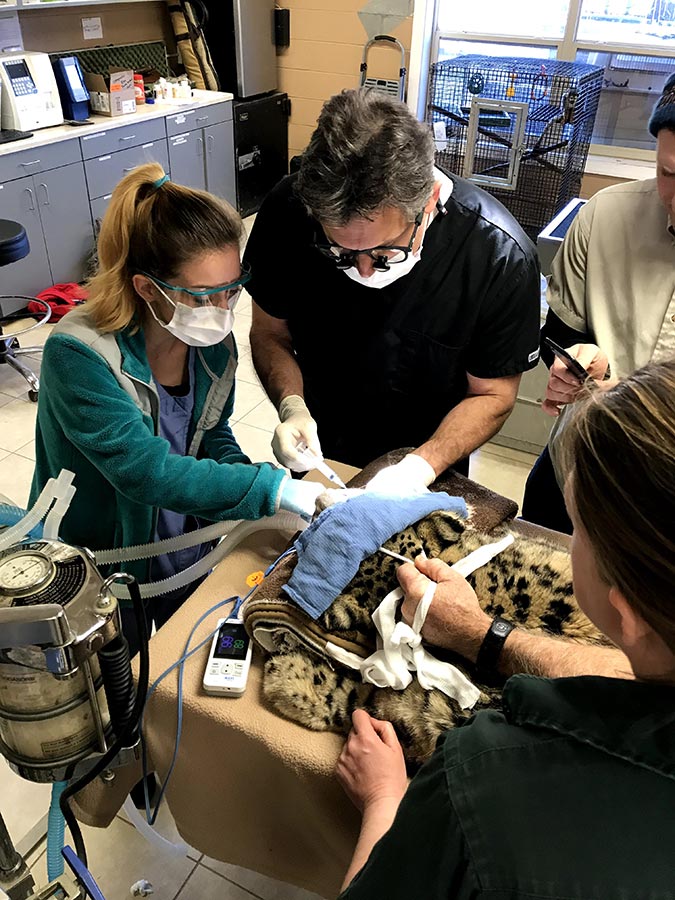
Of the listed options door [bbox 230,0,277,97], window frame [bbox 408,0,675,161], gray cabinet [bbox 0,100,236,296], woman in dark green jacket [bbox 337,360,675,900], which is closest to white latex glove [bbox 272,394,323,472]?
woman in dark green jacket [bbox 337,360,675,900]

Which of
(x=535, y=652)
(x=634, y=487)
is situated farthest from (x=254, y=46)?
(x=634, y=487)

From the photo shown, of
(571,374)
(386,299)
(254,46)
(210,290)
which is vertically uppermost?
(254,46)

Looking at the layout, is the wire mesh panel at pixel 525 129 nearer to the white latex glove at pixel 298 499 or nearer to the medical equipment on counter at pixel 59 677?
the white latex glove at pixel 298 499

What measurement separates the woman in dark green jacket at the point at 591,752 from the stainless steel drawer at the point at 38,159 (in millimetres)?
3842

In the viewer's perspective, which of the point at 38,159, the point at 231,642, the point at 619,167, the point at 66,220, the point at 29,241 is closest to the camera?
the point at 231,642

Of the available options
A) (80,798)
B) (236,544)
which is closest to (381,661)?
(236,544)

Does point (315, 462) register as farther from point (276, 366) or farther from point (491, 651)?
point (491, 651)

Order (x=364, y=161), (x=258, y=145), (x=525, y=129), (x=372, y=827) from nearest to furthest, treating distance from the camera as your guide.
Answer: (x=372, y=827)
(x=364, y=161)
(x=525, y=129)
(x=258, y=145)

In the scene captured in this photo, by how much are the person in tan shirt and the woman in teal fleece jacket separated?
0.76m

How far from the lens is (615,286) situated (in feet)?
5.38

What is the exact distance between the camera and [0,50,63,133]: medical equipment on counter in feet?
12.2

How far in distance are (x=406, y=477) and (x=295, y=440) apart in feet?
0.85

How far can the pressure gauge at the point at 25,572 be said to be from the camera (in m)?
0.72

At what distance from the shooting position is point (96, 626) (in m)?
0.71
